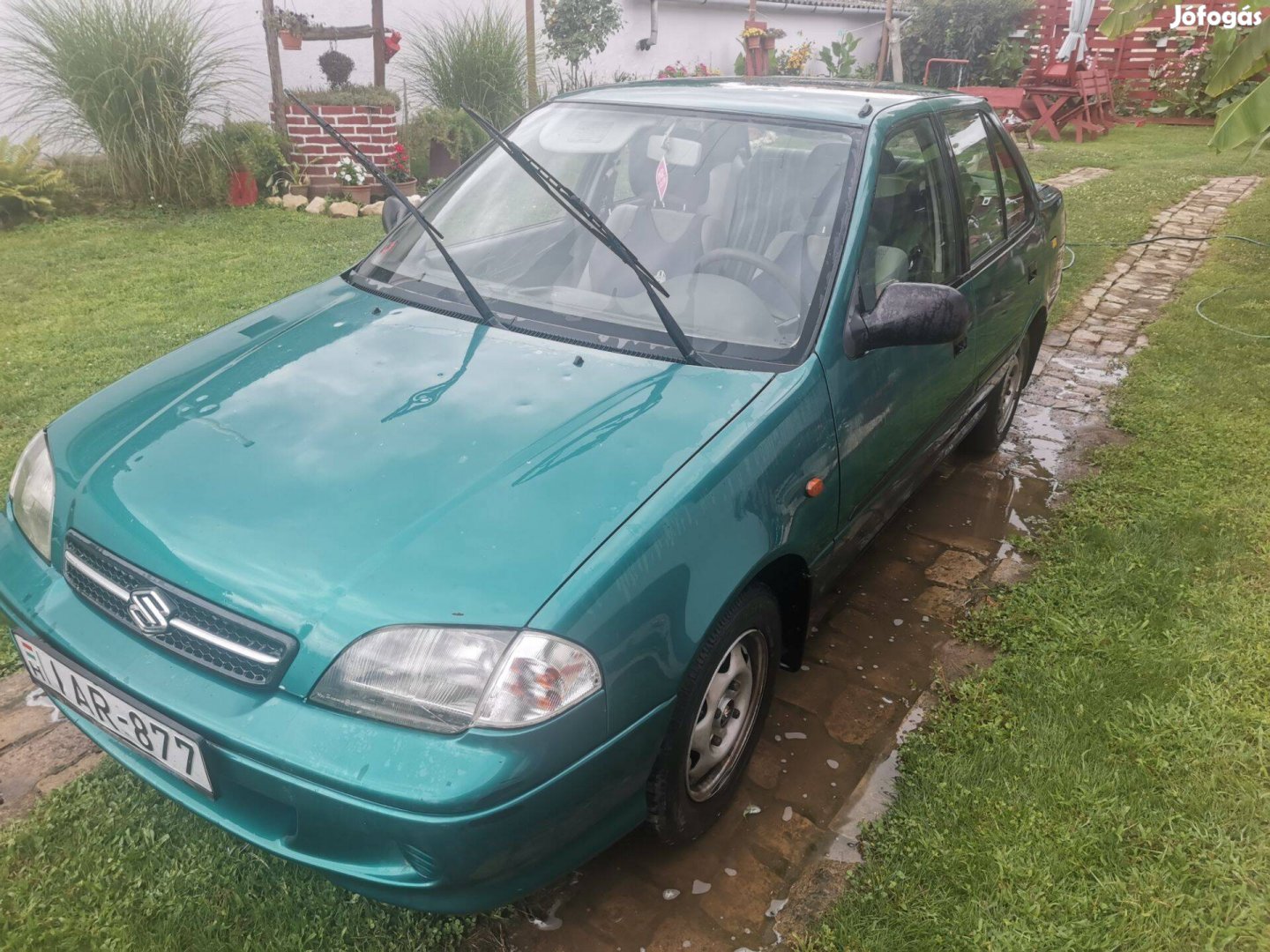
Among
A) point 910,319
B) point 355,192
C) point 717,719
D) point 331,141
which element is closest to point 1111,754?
point 717,719

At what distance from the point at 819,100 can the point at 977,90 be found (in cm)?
1267

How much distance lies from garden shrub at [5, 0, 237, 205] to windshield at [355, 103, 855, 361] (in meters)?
6.21

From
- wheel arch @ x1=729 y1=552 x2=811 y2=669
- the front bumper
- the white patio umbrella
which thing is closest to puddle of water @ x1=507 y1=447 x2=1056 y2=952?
wheel arch @ x1=729 y1=552 x2=811 y2=669

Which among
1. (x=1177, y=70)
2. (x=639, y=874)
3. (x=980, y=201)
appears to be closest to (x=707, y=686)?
(x=639, y=874)

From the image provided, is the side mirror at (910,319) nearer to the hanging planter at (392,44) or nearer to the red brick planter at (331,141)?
the red brick planter at (331,141)

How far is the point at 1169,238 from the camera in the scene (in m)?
8.39

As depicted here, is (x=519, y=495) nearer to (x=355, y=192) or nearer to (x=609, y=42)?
(x=355, y=192)

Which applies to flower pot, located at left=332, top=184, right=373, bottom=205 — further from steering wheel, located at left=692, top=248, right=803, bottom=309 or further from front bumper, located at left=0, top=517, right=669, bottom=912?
front bumper, located at left=0, top=517, right=669, bottom=912

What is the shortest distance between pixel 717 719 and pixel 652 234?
1.40 m

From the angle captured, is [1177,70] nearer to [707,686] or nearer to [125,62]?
[125,62]

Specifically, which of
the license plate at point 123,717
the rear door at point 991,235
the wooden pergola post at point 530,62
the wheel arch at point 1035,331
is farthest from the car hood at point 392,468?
the wooden pergola post at point 530,62

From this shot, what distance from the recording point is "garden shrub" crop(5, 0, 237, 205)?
7.71 m

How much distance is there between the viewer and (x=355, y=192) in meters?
8.83

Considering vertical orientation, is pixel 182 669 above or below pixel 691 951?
above
